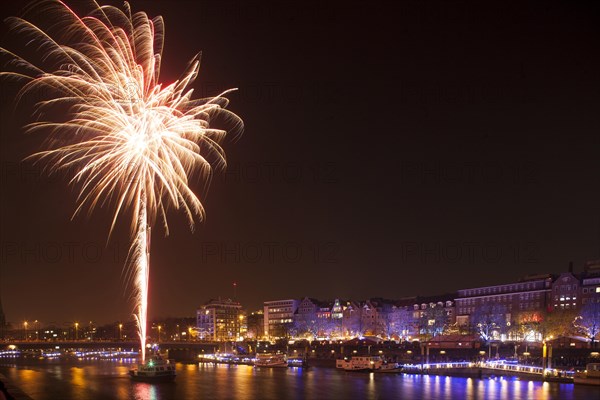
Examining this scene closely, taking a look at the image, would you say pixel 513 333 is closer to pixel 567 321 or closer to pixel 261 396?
pixel 567 321

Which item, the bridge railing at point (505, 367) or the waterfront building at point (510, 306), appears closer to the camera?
the bridge railing at point (505, 367)

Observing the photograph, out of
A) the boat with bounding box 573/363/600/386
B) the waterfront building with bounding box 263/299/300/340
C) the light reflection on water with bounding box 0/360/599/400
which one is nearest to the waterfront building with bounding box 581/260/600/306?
the light reflection on water with bounding box 0/360/599/400

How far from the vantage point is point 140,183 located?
42.7 meters

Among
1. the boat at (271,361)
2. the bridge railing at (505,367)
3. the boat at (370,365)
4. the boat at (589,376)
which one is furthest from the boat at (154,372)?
the boat at (589,376)

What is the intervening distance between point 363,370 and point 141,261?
1463 inches

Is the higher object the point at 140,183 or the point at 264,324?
the point at 140,183

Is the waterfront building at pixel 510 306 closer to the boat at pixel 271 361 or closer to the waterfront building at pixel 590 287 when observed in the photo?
the waterfront building at pixel 590 287

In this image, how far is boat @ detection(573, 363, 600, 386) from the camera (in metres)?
51.4

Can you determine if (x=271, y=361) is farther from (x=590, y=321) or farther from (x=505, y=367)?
(x=590, y=321)

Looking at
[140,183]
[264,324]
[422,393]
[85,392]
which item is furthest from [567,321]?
[264,324]

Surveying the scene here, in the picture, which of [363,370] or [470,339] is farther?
[470,339]

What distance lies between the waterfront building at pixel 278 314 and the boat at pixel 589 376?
118345mm

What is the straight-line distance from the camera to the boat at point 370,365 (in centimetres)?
7362

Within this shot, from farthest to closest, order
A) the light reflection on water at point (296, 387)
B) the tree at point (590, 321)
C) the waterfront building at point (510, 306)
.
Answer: the waterfront building at point (510, 306) → the tree at point (590, 321) → the light reflection on water at point (296, 387)
